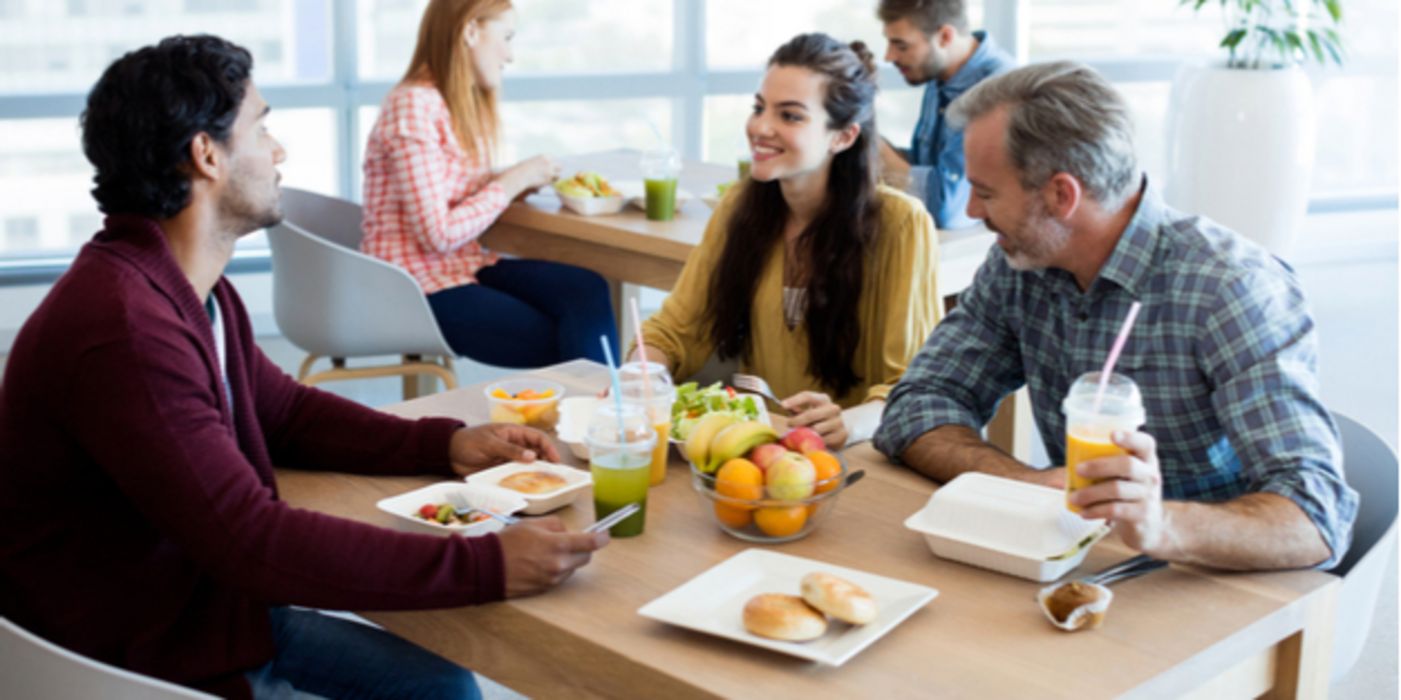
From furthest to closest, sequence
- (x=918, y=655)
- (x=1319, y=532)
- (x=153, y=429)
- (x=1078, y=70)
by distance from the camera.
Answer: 1. (x=1078, y=70)
2. (x=1319, y=532)
3. (x=153, y=429)
4. (x=918, y=655)

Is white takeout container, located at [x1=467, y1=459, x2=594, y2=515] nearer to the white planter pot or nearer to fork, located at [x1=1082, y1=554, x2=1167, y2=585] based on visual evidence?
fork, located at [x1=1082, y1=554, x2=1167, y2=585]

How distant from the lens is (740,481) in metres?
1.73

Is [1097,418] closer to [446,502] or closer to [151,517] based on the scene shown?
[446,502]

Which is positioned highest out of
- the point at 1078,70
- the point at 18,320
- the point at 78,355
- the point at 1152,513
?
the point at 1078,70

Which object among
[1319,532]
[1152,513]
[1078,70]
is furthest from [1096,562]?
[1078,70]

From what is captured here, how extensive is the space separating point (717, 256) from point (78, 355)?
4.67 ft

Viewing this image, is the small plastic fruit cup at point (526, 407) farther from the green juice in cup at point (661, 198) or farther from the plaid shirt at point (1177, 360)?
the green juice in cup at point (661, 198)

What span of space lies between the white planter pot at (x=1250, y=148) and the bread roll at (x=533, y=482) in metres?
4.47

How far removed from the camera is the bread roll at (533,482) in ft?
6.15

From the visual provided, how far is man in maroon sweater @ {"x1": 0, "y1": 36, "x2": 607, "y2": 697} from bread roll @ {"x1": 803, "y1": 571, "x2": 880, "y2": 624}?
248mm

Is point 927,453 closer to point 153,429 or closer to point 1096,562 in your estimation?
point 1096,562

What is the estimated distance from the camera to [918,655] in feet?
4.81

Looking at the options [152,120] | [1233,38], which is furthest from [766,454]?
[1233,38]

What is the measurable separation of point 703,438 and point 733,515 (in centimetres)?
11
